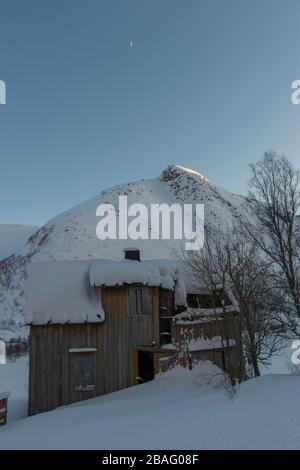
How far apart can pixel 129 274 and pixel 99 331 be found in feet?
9.25

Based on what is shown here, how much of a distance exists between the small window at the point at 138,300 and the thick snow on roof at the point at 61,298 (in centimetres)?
140

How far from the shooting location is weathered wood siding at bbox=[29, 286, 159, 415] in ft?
53.9

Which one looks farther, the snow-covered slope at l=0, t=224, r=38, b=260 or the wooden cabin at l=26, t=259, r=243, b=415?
the snow-covered slope at l=0, t=224, r=38, b=260

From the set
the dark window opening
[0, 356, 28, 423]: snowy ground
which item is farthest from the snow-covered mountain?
the dark window opening

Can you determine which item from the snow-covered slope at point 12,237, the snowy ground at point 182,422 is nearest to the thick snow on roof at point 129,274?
the snowy ground at point 182,422

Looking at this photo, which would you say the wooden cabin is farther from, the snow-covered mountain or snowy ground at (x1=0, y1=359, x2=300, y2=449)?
the snow-covered mountain

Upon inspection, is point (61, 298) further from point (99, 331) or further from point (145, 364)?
point (145, 364)

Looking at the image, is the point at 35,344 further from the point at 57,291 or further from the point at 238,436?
the point at 238,436

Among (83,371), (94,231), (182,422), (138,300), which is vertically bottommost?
(83,371)

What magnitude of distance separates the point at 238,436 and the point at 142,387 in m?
8.67

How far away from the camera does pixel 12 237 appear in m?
111

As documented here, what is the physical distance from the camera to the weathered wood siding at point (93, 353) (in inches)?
647

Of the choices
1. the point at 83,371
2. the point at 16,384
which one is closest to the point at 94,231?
the point at 16,384

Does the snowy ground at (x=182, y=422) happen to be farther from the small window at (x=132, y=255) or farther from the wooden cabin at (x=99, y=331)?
the small window at (x=132, y=255)
